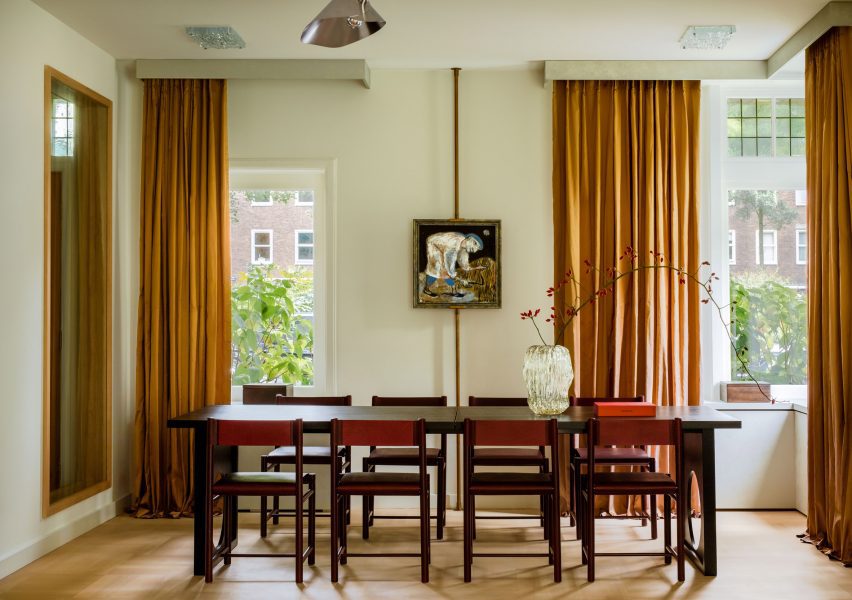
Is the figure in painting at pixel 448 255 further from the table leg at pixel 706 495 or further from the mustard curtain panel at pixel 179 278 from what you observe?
the table leg at pixel 706 495

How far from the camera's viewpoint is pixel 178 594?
3.44m

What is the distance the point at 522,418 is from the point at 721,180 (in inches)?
95.9

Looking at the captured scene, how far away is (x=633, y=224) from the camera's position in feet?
16.0

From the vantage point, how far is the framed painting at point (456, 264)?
4.99m

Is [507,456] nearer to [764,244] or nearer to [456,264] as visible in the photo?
[456,264]

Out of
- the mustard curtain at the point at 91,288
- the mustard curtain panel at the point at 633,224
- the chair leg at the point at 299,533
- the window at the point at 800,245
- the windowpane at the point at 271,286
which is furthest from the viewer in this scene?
the windowpane at the point at 271,286

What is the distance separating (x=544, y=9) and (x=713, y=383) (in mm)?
2685

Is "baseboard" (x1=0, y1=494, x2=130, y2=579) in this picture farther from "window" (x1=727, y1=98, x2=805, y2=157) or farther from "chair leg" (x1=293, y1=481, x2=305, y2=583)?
"window" (x1=727, y1=98, x2=805, y2=157)

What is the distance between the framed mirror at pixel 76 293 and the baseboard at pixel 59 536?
0.14 m

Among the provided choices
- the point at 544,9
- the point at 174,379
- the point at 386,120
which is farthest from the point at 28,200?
the point at 544,9

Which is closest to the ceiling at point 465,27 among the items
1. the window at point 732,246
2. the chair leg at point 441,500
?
the window at point 732,246

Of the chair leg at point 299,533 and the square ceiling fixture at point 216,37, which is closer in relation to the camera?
the chair leg at point 299,533

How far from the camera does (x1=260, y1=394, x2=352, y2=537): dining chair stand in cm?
422

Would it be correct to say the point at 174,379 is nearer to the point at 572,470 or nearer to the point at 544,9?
the point at 572,470
